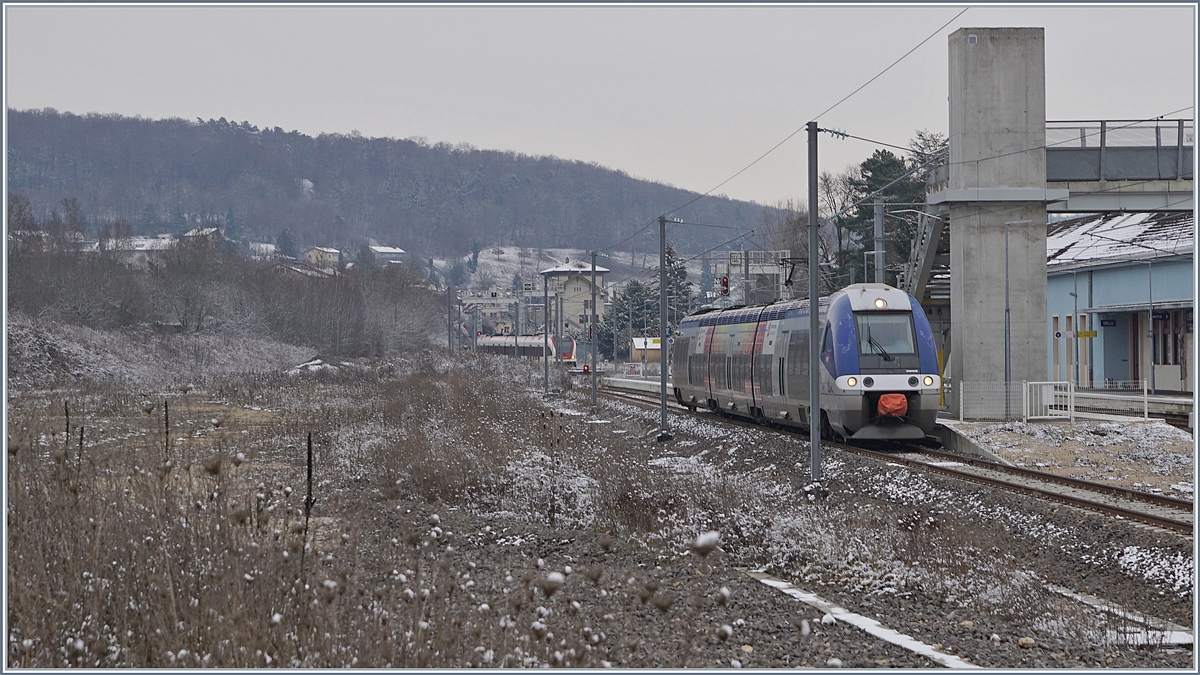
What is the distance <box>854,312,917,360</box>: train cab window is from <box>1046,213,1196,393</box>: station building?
15.9 meters

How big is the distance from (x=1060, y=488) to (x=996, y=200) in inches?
469

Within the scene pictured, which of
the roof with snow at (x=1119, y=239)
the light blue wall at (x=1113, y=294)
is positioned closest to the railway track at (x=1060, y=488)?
the roof with snow at (x=1119, y=239)

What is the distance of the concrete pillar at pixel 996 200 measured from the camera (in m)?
27.6

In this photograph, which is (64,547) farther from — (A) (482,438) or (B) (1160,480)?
(B) (1160,480)

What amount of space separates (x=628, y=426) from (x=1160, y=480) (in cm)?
1668

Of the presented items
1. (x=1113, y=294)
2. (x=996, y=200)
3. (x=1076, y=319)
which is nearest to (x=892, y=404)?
(x=996, y=200)

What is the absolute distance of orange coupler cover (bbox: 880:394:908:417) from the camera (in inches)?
885

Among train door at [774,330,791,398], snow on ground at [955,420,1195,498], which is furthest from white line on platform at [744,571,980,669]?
train door at [774,330,791,398]

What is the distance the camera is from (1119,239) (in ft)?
149

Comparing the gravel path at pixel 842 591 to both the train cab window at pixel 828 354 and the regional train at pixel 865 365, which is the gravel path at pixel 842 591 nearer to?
the regional train at pixel 865 365

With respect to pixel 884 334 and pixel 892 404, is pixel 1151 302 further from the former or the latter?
pixel 892 404

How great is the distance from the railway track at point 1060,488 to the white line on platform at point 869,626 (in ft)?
18.0

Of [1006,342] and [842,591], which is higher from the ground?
[1006,342]

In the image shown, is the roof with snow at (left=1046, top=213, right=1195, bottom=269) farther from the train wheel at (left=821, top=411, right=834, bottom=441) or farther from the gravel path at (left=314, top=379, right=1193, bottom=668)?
the gravel path at (left=314, top=379, right=1193, bottom=668)
